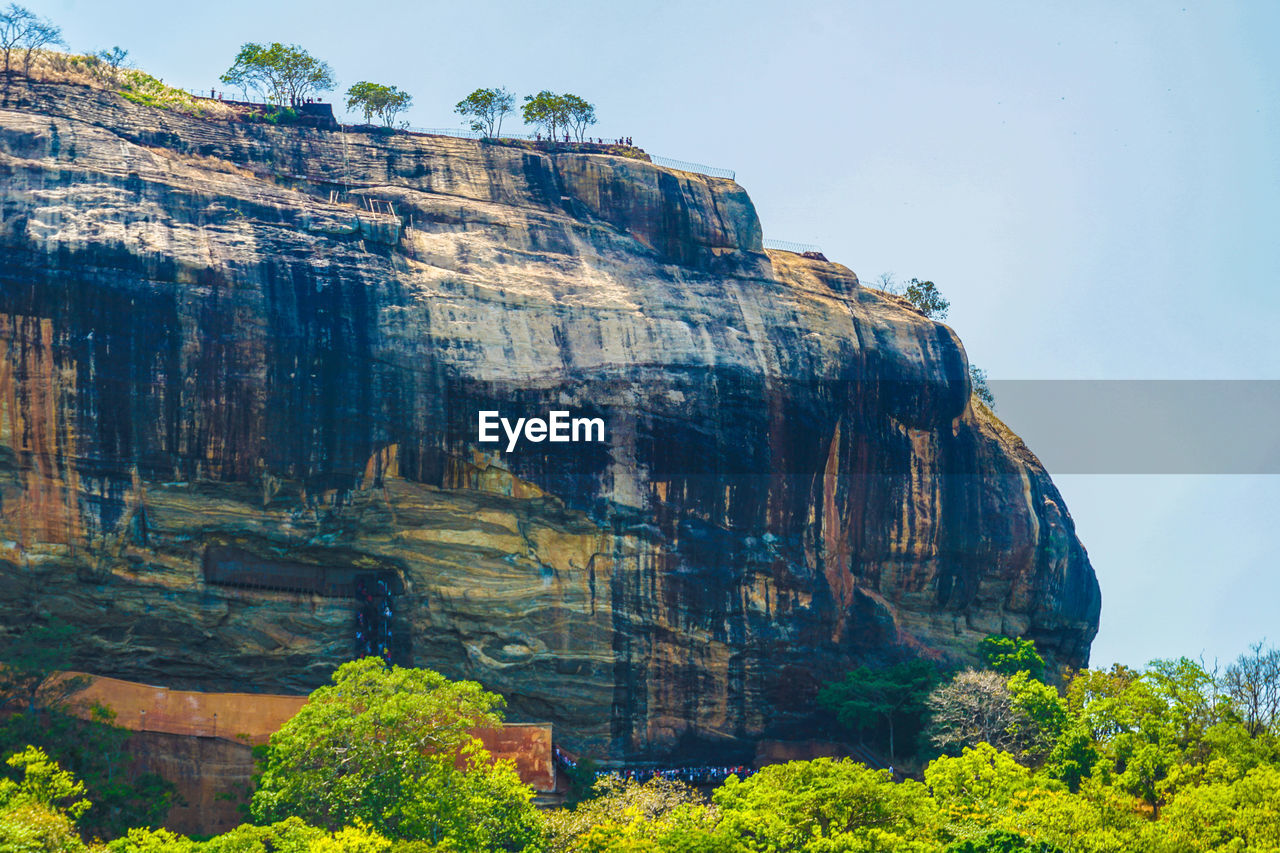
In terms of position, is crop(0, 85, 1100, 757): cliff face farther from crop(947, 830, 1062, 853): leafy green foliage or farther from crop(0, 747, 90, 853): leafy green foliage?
crop(947, 830, 1062, 853): leafy green foliage

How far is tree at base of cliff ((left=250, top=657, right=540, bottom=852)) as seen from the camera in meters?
32.8

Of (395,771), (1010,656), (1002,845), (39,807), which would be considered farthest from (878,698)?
(39,807)

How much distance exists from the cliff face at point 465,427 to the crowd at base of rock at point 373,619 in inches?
16.3

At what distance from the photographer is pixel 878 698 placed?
146 ft

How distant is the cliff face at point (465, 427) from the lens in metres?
38.5

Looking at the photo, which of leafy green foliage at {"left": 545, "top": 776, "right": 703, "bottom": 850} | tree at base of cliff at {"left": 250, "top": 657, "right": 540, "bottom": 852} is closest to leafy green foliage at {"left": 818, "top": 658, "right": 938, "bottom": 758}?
leafy green foliage at {"left": 545, "top": 776, "right": 703, "bottom": 850}

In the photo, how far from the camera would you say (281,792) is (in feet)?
111

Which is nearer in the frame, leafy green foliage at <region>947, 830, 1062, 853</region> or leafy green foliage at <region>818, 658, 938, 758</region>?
leafy green foliage at <region>947, 830, 1062, 853</region>

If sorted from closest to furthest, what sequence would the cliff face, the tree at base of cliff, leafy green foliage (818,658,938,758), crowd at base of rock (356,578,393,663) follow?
the tree at base of cliff → the cliff face → crowd at base of rock (356,578,393,663) → leafy green foliage (818,658,938,758)

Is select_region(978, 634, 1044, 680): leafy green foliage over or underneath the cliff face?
underneath

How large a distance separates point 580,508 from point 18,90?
18.4 m

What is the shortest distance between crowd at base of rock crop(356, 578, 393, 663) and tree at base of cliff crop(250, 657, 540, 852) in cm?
528

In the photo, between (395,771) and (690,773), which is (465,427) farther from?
(690,773)

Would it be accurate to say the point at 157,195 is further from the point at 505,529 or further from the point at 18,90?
the point at 505,529
